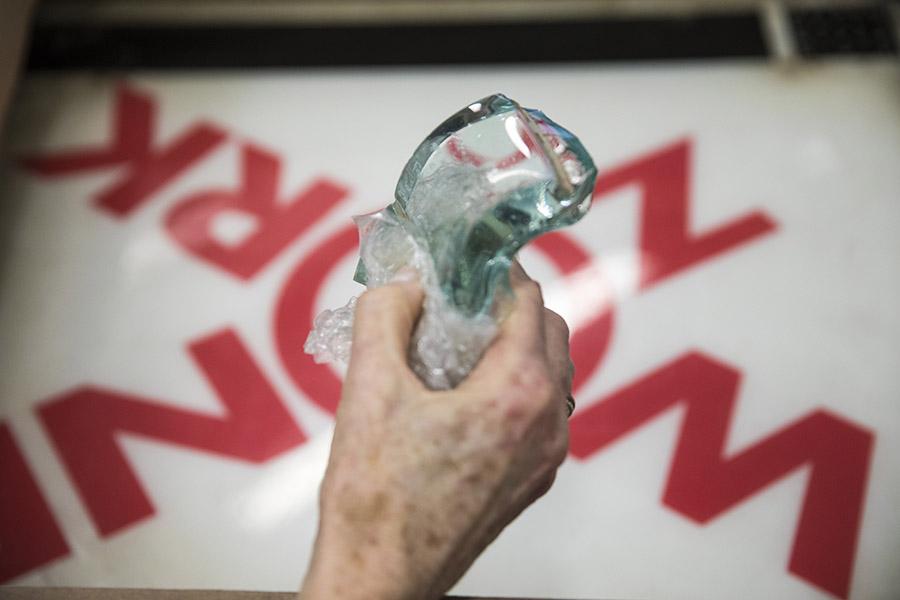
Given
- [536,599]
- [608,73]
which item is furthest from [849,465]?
[608,73]

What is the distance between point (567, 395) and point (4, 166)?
123 cm

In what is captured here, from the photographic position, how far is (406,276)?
0.58 m

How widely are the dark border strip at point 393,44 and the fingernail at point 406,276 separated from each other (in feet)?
3.44

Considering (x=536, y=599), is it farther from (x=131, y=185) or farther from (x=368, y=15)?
(x=368, y=15)

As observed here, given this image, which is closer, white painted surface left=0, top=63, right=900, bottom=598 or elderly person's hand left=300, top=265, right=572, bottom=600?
elderly person's hand left=300, top=265, right=572, bottom=600

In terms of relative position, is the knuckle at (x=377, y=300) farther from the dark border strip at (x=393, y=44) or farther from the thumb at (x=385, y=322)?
the dark border strip at (x=393, y=44)

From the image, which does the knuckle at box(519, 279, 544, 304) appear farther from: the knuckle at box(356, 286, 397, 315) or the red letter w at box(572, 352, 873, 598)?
the red letter w at box(572, 352, 873, 598)

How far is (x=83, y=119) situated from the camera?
1.51m

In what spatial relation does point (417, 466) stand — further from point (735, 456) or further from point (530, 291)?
point (735, 456)

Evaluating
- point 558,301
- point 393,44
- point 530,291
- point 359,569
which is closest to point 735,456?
point 558,301

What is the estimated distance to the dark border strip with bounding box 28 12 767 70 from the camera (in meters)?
1.56

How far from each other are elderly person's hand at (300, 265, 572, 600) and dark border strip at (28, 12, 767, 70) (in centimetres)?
115

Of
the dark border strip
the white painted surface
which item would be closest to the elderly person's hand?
the white painted surface

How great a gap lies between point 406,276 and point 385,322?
6 centimetres
